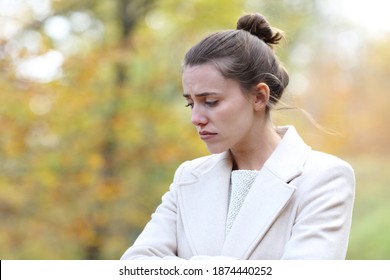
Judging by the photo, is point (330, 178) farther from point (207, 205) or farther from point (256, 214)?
point (207, 205)

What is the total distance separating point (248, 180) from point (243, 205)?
88mm

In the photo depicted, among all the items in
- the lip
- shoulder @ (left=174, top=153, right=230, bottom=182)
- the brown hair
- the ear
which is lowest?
the lip

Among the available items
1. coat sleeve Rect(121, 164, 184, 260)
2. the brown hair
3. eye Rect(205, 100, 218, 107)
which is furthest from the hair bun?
coat sleeve Rect(121, 164, 184, 260)

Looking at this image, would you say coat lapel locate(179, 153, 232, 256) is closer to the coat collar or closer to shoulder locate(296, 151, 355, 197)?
the coat collar

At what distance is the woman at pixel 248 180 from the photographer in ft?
5.46

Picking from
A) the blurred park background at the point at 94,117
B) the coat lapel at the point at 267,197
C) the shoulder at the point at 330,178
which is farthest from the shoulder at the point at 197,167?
the blurred park background at the point at 94,117

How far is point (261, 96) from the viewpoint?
1.78m

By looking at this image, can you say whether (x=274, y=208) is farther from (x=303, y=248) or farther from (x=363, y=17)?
(x=363, y=17)

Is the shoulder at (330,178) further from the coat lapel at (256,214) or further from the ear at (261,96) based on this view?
the ear at (261,96)

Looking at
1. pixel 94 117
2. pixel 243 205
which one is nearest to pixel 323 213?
pixel 243 205

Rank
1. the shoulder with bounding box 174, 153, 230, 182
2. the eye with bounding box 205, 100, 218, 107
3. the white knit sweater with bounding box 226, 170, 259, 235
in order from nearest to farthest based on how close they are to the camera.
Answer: the eye with bounding box 205, 100, 218, 107 → the white knit sweater with bounding box 226, 170, 259, 235 → the shoulder with bounding box 174, 153, 230, 182

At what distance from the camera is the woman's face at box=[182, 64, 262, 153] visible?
5.59ft

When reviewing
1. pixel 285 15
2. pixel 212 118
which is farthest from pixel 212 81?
pixel 285 15

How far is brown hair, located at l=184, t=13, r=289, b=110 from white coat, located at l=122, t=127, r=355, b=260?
16 cm
